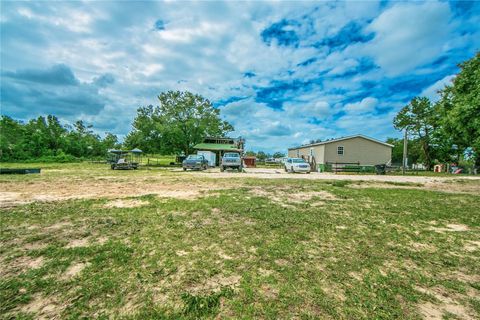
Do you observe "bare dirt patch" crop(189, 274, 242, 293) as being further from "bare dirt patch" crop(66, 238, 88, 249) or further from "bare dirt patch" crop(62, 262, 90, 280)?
"bare dirt patch" crop(66, 238, 88, 249)

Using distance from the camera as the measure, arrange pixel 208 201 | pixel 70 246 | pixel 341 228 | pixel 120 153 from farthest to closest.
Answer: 1. pixel 120 153
2. pixel 208 201
3. pixel 341 228
4. pixel 70 246

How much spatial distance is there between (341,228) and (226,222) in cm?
237

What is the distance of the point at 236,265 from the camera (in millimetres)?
2797

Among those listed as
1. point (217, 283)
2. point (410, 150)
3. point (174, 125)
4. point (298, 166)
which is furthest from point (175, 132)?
point (410, 150)

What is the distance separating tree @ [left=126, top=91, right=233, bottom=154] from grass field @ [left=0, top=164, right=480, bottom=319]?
2649 centimetres

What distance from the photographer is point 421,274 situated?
8.71 ft

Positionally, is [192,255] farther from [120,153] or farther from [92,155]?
[92,155]

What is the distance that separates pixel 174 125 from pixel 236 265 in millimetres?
30456

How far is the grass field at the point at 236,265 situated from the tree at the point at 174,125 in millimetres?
26488

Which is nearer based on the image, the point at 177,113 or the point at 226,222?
the point at 226,222

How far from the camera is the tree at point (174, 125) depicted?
101ft

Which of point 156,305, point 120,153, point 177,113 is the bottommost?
point 156,305

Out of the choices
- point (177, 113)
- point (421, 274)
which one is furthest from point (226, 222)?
point (177, 113)

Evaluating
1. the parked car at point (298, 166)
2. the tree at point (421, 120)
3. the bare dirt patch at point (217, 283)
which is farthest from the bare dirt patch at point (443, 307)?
the tree at point (421, 120)
